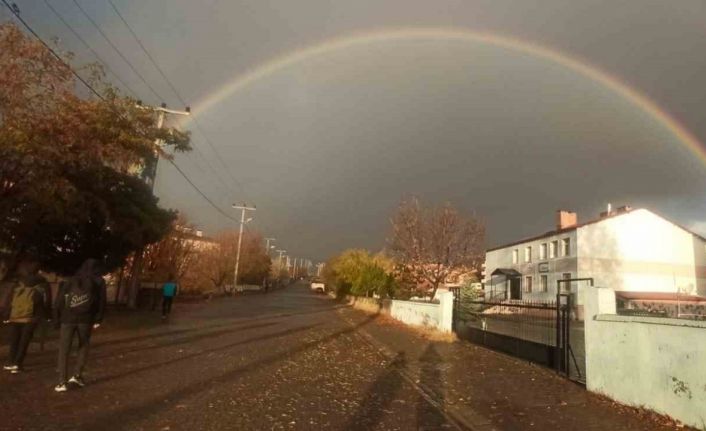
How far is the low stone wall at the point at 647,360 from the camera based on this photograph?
6676 millimetres

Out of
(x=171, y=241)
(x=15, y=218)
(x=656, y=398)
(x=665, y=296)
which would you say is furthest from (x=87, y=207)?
→ (x=665, y=296)

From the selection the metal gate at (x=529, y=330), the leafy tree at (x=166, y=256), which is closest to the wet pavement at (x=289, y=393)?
the metal gate at (x=529, y=330)

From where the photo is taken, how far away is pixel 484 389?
9.41m

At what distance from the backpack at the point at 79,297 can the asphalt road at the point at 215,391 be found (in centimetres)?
106

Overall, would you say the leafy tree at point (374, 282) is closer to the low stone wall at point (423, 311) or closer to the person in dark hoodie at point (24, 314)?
the low stone wall at point (423, 311)

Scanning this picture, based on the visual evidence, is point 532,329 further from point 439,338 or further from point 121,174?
point 121,174

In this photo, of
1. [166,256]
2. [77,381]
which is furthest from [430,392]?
[166,256]

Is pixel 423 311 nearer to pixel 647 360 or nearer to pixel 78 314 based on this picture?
pixel 647 360

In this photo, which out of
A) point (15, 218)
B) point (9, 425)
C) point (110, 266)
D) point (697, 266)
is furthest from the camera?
point (697, 266)

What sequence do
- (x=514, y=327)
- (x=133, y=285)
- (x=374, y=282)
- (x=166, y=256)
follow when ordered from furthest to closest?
(x=374, y=282)
(x=166, y=256)
(x=133, y=285)
(x=514, y=327)

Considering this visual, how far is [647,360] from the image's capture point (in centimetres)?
764

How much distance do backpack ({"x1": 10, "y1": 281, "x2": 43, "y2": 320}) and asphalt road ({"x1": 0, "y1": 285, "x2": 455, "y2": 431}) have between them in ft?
2.96

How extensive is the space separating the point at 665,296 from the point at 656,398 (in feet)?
134

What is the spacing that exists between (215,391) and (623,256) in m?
43.7
